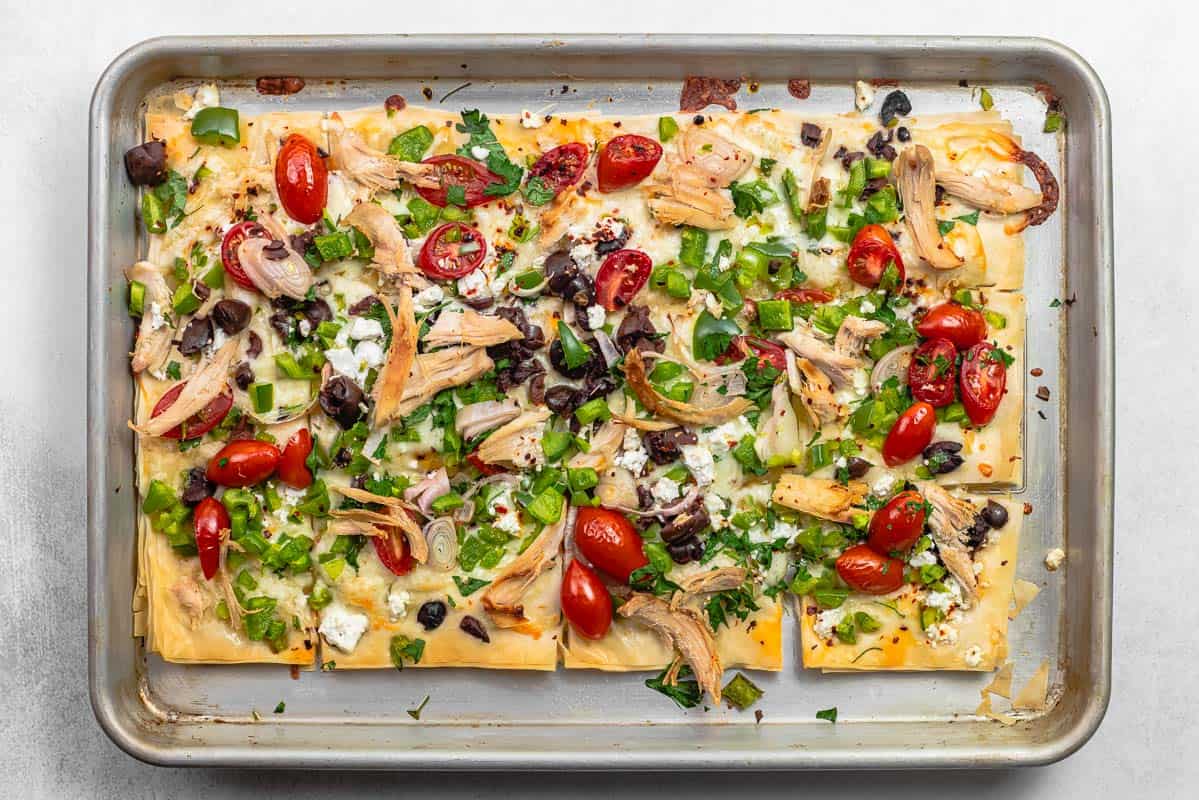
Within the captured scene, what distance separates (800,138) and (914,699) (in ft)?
6.72

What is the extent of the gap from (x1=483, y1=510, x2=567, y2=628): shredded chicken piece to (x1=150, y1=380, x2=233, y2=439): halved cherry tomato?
111 cm

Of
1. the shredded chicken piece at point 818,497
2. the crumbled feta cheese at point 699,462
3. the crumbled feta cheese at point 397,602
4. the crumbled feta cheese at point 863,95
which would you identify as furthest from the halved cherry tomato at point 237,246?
the crumbled feta cheese at point 863,95

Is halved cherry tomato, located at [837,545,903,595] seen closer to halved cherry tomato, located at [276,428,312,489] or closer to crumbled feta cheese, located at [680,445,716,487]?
crumbled feta cheese, located at [680,445,716,487]

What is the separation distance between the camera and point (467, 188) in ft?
11.4

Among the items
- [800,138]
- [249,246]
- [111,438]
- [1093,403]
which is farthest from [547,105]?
[1093,403]

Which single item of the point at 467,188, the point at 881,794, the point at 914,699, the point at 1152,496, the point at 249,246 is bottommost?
the point at 881,794

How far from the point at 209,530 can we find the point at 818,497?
2098mm

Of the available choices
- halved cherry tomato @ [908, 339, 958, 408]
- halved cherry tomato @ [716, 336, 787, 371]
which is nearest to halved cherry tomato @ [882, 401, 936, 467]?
halved cherry tomato @ [908, 339, 958, 408]

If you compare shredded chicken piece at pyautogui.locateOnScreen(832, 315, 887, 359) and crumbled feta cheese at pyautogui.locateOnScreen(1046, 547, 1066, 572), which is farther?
crumbled feta cheese at pyautogui.locateOnScreen(1046, 547, 1066, 572)

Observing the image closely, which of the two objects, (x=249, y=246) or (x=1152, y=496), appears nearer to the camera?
(x=249, y=246)

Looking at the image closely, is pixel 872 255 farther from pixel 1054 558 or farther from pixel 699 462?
pixel 1054 558

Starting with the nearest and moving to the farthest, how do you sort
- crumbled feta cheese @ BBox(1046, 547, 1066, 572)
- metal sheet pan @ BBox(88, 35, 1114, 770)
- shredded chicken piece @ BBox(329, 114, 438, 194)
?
metal sheet pan @ BBox(88, 35, 1114, 770) → shredded chicken piece @ BBox(329, 114, 438, 194) → crumbled feta cheese @ BBox(1046, 547, 1066, 572)

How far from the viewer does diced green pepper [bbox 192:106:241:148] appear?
136 inches

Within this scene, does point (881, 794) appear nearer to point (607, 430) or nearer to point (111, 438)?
point (607, 430)
